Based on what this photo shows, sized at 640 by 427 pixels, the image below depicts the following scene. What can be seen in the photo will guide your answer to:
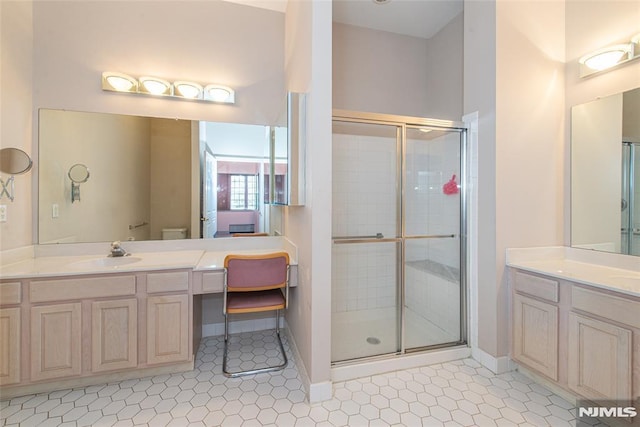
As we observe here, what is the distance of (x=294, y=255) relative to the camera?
2.30 m

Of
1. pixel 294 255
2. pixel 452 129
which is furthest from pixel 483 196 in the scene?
pixel 294 255

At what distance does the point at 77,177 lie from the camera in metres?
2.25

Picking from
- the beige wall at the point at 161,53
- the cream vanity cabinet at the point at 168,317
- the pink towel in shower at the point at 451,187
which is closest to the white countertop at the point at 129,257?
the cream vanity cabinet at the point at 168,317

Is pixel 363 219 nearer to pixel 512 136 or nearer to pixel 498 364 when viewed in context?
pixel 512 136

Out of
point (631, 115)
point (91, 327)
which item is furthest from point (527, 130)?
point (91, 327)

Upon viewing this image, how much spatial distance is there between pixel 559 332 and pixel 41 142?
13.0ft

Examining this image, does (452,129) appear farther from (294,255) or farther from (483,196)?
(294,255)

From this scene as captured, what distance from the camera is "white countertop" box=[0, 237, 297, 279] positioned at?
Result: 1.85 m

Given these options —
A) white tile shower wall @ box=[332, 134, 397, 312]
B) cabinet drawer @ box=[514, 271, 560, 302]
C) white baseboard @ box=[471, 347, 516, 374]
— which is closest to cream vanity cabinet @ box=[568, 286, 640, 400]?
cabinet drawer @ box=[514, 271, 560, 302]

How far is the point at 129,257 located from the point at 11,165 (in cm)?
97

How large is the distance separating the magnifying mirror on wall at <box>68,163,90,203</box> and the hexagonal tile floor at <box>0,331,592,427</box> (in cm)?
143

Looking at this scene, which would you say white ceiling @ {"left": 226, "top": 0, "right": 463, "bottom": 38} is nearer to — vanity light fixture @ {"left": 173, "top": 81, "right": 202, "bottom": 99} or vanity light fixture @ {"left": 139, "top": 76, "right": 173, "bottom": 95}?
vanity light fixture @ {"left": 173, "top": 81, "right": 202, "bottom": 99}

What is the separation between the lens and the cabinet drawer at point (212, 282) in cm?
204

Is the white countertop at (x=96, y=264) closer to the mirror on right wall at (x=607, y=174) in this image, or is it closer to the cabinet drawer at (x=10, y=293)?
the cabinet drawer at (x=10, y=293)
